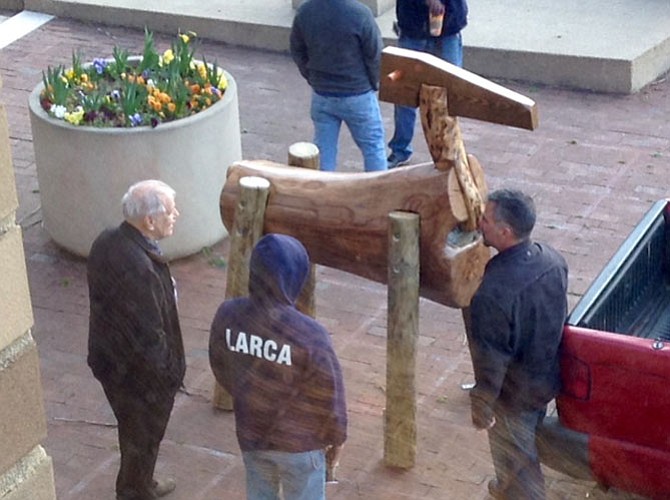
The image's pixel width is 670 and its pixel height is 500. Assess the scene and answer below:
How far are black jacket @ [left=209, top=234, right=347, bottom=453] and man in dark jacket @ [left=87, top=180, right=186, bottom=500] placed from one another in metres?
0.80

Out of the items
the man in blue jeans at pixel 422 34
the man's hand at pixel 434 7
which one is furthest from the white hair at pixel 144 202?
the man's hand at pixel 434 7

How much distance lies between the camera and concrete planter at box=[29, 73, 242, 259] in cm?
759

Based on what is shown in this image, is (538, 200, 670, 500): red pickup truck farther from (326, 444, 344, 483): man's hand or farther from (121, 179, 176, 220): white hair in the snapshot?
(121, 179, 176, 220): white hair

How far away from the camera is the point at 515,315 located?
16.0 feet

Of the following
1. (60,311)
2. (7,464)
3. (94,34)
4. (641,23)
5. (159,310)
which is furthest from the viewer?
(94,34)

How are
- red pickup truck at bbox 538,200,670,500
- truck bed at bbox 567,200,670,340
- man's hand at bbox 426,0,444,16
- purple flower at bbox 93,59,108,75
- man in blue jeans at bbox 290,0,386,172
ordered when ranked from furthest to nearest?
man's hand at bbox 426,0,444,16
purple flower at bbox 93,59,108,75
man in blue jeans at bbox 290,0,386,172
truck bed at bbox 567,200,670,340
red pickup truck at bbox 538,200,670,500

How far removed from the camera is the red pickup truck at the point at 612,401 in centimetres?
486

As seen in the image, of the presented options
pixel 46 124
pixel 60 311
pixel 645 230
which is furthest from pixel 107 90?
pixel 645 230

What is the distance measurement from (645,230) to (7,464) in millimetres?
4076

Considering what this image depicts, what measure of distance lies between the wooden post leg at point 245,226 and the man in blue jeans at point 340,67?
2137mm

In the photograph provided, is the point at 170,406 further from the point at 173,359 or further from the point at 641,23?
the point at 641,23

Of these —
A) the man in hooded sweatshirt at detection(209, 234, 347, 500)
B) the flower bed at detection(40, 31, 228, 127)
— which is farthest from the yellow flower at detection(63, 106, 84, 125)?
the man in hooded sweatshirt at detection(209, 234, 347, 500)

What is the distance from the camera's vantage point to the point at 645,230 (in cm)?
574

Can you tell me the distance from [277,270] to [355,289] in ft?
11.6
